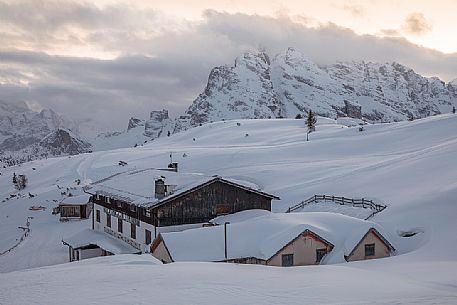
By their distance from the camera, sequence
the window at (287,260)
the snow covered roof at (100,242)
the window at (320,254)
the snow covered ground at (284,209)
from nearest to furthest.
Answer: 1. the snow covered ground at (284,209)
2. the window at (287,260)
3. the window at (320,254)
4. the snow covered roof at (100,242)

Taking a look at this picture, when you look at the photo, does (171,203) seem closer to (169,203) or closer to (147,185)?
(169,203)

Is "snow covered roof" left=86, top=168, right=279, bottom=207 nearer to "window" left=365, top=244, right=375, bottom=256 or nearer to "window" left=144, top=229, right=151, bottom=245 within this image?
"window" left=144, top=229, right=151, bottom=245

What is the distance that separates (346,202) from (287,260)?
16304mm

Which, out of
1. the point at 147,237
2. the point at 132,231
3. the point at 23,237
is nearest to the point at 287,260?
the point at 147,237

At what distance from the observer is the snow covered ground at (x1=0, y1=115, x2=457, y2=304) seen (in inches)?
585

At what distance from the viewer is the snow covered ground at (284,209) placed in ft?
48.7

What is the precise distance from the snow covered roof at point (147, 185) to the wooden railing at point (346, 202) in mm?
7011

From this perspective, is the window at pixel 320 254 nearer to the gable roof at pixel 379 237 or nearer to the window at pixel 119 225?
the gable roof at pixel 379 237

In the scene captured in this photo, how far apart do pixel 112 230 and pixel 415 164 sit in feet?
97.9

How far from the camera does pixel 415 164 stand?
4897cm

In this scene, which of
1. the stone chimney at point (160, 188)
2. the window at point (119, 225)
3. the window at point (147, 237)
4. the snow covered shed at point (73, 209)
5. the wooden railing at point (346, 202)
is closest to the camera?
the window at point (147, 237)

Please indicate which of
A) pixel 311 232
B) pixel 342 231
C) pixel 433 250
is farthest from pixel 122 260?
pixel 433 250

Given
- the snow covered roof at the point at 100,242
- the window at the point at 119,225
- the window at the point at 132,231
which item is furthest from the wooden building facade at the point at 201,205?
the snow covered roof at the point at 100,242

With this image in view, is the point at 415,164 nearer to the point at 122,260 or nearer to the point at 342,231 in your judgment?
the point at 342,231
